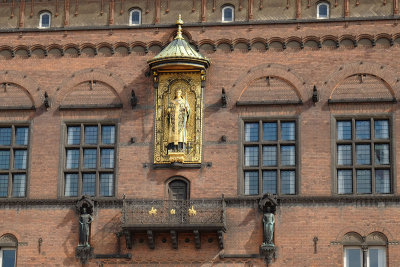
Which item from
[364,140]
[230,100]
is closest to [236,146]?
[230,100]

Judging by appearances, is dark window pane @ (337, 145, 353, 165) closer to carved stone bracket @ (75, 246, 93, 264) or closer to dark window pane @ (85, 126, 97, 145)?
dark window pane @ (85, 126, 97, 145)

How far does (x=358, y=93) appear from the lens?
130ft

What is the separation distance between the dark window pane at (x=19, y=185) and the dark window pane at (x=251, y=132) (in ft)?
27.9

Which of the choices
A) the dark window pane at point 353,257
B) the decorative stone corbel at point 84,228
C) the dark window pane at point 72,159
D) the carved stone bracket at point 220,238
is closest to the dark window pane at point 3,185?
the dark window pane at point 72,159

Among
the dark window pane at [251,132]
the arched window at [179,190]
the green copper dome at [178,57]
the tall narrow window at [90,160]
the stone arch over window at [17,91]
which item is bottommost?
the arched window at [179,190]

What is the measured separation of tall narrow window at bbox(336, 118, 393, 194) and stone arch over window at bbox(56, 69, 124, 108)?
8.51 m

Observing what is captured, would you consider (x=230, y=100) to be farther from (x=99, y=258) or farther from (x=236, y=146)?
(x=99, y=258)

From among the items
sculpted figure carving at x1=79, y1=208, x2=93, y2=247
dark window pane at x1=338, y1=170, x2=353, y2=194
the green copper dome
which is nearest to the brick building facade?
dark window pane at x1=338, y1=170, x2=353, y2=194

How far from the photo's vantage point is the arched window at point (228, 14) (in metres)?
41.2

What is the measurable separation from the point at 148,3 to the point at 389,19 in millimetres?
9179

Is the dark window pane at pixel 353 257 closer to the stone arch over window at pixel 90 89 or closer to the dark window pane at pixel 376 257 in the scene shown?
the dark window pane at pixel 376 257

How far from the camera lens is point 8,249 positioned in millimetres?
39906

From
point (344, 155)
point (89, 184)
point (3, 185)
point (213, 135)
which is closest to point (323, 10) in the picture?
point (344, 155)

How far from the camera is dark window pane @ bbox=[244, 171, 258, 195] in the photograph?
129 ft
